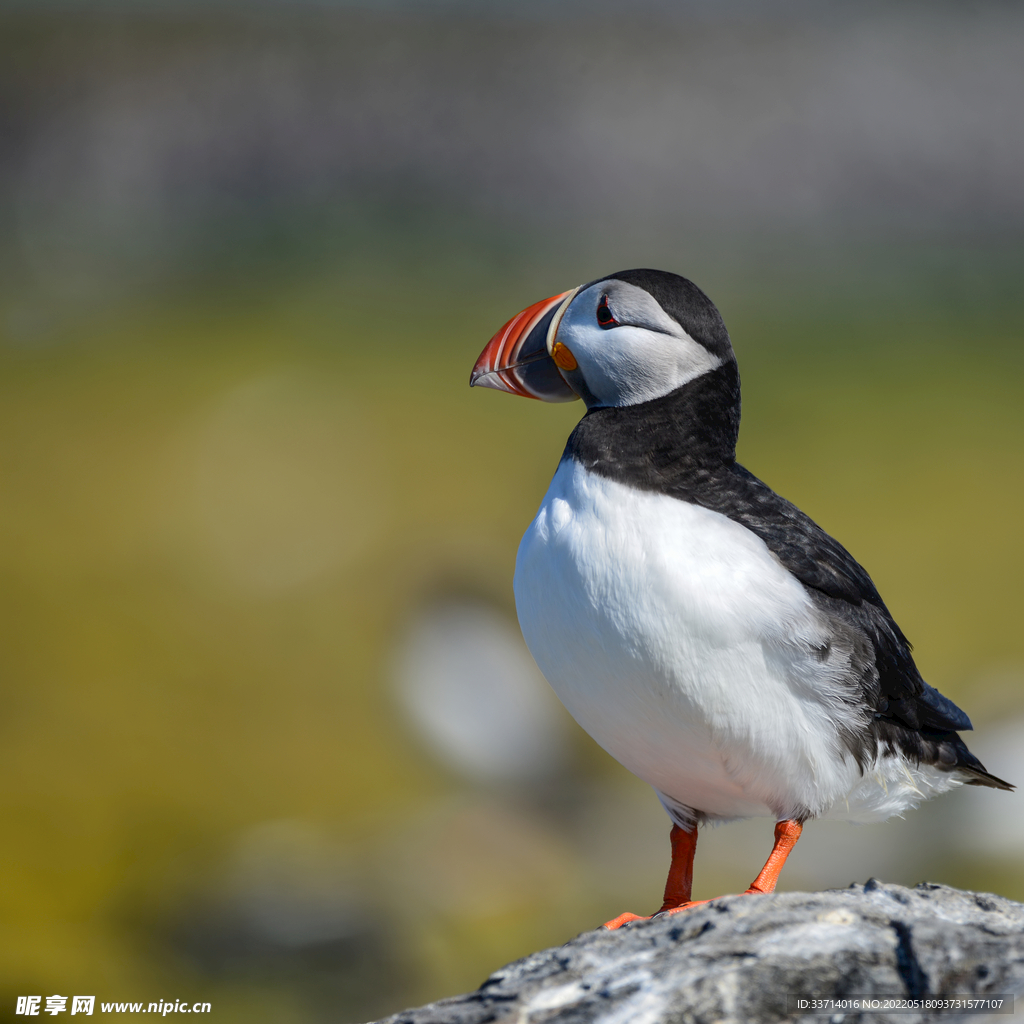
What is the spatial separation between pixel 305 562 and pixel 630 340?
6.62 metres

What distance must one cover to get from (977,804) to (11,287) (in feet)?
38.3

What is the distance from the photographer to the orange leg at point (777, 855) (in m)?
2.99

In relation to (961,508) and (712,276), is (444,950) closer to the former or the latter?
(961,508)

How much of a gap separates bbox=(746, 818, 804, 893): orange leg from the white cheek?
134 cm

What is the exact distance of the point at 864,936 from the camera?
2393 millimetres

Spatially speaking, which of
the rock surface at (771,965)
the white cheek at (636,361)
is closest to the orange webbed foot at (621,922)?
the rock surface at (771,965)

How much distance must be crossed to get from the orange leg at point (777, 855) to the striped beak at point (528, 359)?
145 centimetres

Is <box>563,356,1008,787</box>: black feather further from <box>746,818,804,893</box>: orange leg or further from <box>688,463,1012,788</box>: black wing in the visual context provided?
<box>746,818,804,893</box>: orange leg

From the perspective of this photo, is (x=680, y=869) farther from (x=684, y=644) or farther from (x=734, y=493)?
(x=734, y=493)

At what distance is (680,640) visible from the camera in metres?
2.82

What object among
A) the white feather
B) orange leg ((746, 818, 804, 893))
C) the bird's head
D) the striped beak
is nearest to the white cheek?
the bird's head

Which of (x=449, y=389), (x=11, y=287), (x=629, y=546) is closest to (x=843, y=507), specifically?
(x=449, y=389)

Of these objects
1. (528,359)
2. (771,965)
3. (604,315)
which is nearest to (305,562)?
(528,359)

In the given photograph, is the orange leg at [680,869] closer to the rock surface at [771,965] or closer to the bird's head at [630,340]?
the rock surface at [771,965]
